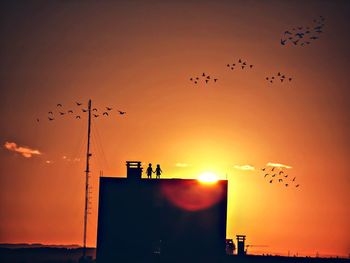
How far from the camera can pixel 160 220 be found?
261 ft

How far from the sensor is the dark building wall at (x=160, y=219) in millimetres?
78562

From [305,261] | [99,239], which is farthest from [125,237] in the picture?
[305,261]

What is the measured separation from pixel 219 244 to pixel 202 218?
275 cm

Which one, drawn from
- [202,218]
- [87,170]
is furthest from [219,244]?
[87,170]

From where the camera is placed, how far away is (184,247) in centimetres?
7862

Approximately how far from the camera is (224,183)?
260 ft

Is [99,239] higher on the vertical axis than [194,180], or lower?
lower

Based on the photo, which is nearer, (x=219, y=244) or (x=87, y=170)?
(x=219, y=244)

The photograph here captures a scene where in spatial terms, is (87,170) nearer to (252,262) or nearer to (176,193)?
(176,193)

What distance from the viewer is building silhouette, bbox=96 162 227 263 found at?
78562mm

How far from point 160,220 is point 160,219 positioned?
9cm

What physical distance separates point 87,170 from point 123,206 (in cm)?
583

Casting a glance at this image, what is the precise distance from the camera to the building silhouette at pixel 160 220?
78.6 meters

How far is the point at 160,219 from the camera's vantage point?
79.6 meters
